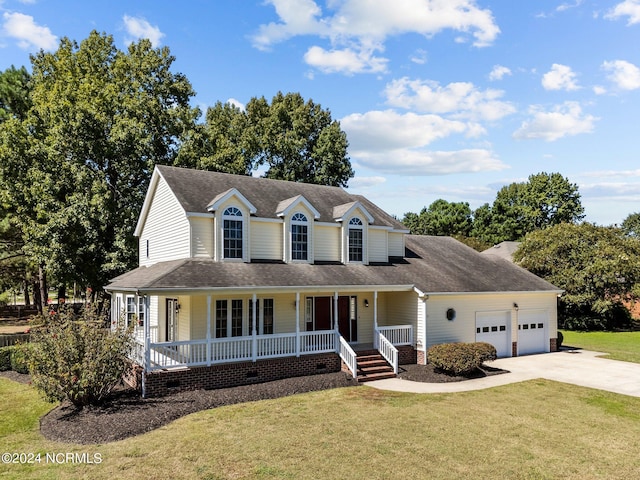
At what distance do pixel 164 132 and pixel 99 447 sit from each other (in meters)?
23.0

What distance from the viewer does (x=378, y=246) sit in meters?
21.8

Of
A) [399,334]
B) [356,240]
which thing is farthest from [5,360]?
[399,334]

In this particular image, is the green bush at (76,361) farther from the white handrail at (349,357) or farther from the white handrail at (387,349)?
the white handrail at (387,349)

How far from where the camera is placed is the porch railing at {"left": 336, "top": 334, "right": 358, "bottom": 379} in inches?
647

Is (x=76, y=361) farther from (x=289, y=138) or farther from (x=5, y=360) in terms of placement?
(x=289, y=138)

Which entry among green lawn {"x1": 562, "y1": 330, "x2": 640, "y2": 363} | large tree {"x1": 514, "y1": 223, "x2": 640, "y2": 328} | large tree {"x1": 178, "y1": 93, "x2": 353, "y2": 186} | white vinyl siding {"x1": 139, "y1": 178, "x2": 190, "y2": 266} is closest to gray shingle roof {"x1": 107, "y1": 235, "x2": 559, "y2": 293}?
white vinyl siding {"x1": 139, "y1": 178, "x2": 190, "y2": 266}

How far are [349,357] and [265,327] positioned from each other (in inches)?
139

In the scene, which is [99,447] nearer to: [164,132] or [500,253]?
[164,132]

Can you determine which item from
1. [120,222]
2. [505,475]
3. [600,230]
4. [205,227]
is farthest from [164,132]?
[600,230]

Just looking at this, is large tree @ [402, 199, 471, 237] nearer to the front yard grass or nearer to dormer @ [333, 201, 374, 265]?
dormer @ [333, 201, 374, 265]

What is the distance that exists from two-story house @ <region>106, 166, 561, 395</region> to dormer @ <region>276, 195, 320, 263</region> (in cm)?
5

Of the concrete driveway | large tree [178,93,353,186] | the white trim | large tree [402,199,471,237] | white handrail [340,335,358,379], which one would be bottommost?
the concrete driveway

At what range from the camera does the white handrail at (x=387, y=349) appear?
17234 mm

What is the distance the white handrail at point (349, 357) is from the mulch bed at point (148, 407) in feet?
0.99
